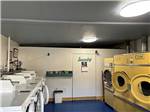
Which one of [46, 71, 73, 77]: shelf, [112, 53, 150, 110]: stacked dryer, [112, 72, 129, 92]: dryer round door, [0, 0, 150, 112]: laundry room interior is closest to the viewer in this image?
[0, 0, 150, 112]: laundry room interior

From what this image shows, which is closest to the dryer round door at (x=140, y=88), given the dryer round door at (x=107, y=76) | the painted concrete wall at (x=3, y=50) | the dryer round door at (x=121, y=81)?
the dryer round door at (x=121, y=81)

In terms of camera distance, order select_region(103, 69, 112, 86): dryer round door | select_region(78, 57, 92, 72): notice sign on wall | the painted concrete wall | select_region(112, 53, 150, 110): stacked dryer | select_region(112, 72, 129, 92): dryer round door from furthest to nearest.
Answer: select_region(78, 57, 92, 72): notice sign on wall < select_region(103, 69, 112, 86): dryer round door < the painted concrete wall < select_region(112, 72, 129, 92): dryer round door < select_region(112, 53, 150, 110): stacked dryer

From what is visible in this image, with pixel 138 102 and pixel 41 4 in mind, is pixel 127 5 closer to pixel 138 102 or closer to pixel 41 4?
pixel 41 4

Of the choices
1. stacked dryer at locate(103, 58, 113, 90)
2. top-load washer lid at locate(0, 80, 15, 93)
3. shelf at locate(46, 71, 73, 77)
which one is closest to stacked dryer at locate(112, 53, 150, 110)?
stacked dryer at locate(103, 58, 113, 90)

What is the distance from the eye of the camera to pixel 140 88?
370 centimetres

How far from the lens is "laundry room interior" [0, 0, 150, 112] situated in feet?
8.16

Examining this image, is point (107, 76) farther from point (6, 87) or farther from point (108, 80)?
point (6, 87)

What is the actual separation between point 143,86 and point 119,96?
1165 mm

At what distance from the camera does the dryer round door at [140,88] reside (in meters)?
3.51

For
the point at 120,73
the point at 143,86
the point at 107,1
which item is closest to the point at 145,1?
the point at 107,1

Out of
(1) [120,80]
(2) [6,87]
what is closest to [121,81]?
(1) [120,80]

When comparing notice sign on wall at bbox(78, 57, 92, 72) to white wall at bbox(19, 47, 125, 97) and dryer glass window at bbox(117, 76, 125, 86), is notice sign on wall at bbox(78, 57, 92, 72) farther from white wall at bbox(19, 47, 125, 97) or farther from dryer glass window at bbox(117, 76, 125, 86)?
dryer glass window at bbox(117, 76, 125, 86)

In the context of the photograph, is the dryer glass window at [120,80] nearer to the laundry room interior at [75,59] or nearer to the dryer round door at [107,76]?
the laundry room interior at [75,59]

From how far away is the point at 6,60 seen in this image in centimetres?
557
